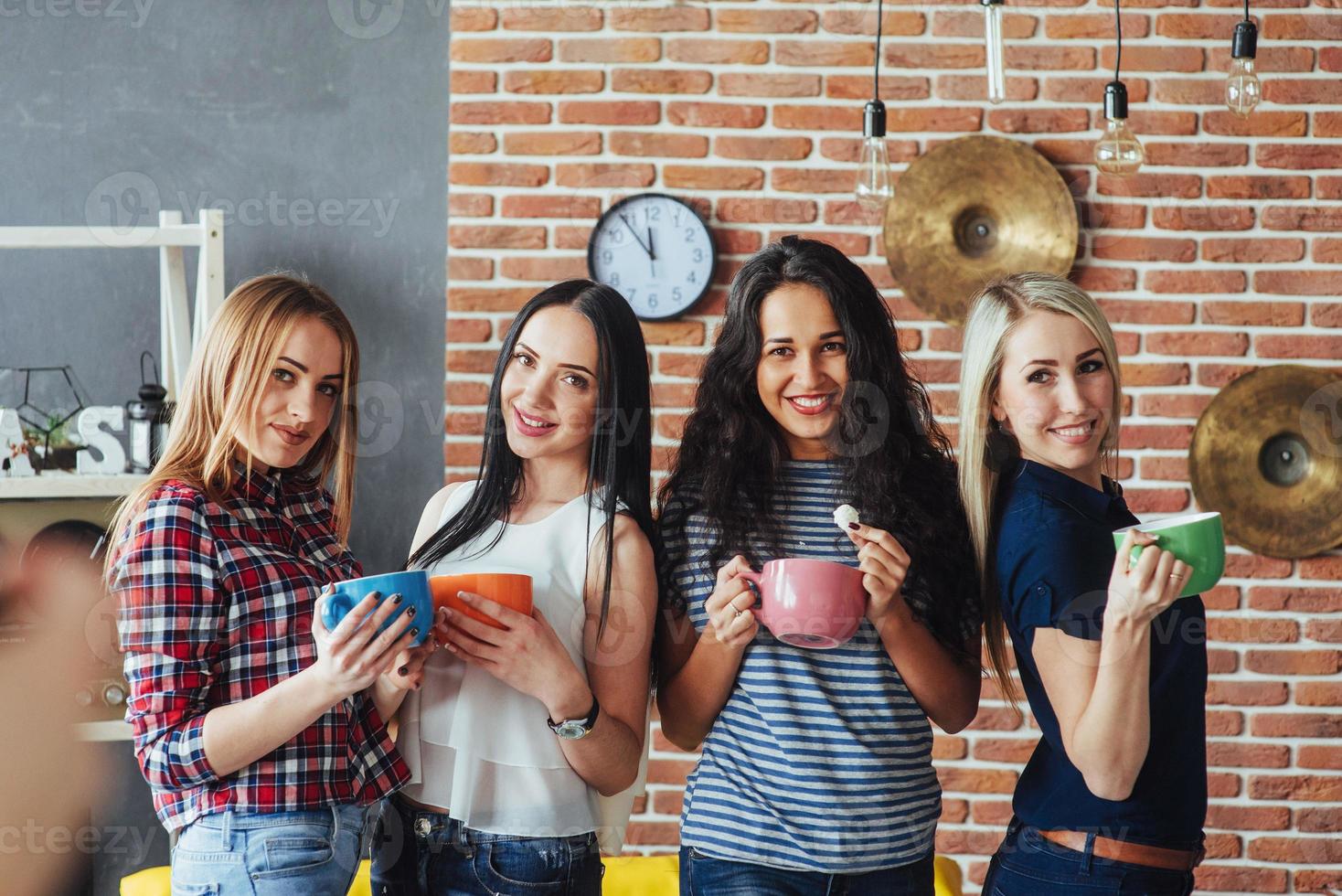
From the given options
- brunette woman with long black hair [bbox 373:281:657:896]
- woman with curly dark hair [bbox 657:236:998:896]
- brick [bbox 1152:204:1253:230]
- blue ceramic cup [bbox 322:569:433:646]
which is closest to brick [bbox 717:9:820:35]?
brick [bbox 1152:204:1253:230]

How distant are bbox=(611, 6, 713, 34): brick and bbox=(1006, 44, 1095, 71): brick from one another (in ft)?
2.16

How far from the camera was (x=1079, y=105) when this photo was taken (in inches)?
95.5

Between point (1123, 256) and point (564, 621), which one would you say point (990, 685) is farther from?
point (564, 621)

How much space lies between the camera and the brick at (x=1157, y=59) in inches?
95.0

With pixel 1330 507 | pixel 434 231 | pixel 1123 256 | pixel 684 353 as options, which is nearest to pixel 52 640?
pixel 434 231

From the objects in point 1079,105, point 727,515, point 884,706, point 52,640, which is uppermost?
point 1079,105

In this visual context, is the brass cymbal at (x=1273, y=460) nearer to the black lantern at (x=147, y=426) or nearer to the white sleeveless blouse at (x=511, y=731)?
the white sleeveless blouse at (x=511, y=731)

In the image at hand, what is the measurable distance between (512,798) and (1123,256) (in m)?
1.91

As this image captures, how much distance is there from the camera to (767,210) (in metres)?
2.43

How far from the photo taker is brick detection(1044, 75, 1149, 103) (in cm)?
242

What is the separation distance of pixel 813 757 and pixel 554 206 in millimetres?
1604

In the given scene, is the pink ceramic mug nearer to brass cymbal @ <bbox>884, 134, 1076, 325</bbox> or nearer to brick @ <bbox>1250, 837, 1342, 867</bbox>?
brass cymbal @ <bbox>884, 134, 1076, 325</bbox>

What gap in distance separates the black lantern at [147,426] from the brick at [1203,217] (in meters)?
2.03

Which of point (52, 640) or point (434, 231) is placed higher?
point (434, 231)
